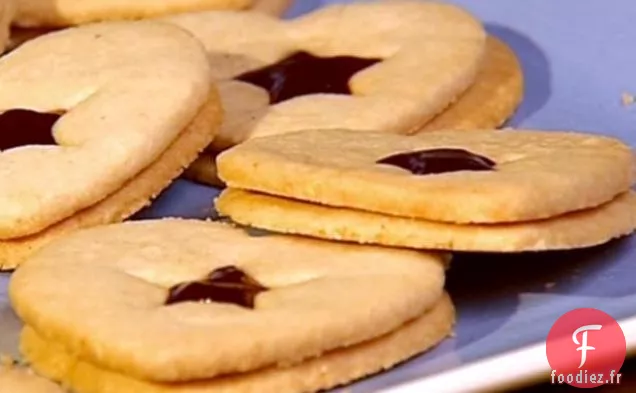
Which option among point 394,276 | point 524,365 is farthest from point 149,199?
point 524,365

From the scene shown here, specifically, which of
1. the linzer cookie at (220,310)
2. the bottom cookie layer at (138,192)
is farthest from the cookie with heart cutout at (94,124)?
the linzer cookie at (220,310)

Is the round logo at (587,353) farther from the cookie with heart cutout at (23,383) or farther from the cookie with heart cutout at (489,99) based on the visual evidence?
the cookie with heart cutout at (489,99)

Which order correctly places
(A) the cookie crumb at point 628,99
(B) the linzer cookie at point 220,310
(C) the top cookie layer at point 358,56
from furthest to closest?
(A) the cookie crumb at point 628,99 < (C) the top cookie layer at point 358,56 < (B) the linzer cookie at point 220,310

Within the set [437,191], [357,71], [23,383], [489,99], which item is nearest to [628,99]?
[489,99]

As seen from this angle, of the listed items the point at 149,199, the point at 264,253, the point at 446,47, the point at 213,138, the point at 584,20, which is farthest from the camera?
the point at 584,20

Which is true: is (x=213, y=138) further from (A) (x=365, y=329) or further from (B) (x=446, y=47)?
(A) (x=365, y=329)

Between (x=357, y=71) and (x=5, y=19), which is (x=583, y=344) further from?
(x=5, y=19)
